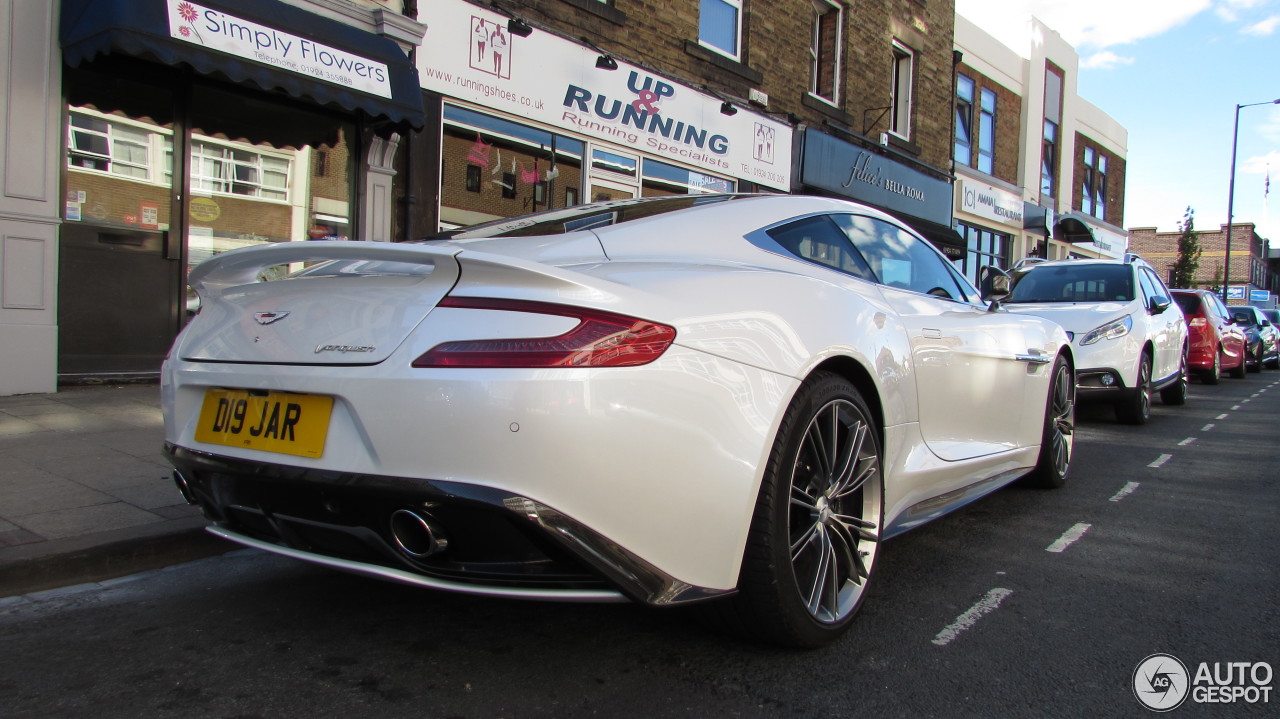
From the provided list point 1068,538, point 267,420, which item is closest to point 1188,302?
point 1068,538

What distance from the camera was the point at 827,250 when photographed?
309 centimetres

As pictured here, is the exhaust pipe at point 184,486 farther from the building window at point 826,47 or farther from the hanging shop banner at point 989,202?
the hanging shop banner at point 989,202

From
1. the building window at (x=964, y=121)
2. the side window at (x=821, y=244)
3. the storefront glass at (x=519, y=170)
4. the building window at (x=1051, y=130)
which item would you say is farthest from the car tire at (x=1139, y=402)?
the building window at (x=1051, y=130)

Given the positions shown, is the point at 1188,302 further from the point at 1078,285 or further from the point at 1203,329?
the point at 1078,285

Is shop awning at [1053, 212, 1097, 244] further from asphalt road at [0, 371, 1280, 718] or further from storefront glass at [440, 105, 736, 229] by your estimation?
asphalt road at [0, 371, 1280, 718]

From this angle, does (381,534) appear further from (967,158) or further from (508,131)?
(967,158)

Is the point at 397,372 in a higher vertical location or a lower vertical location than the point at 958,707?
higher

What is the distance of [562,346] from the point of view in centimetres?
195

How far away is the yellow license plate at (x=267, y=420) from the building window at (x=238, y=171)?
237 inches

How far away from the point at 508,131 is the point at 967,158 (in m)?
14.6

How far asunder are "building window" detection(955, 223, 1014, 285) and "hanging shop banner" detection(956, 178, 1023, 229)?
399mm

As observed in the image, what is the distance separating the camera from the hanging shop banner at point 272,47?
639 centimetres

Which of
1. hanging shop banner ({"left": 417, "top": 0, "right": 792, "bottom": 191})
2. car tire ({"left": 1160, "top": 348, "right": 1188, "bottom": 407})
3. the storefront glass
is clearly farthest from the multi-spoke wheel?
car tire ({"left": 1160, "top": 348, "right": 1188, "bottom": 407})

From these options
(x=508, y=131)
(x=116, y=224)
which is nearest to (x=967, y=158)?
(x=508, y=131)
